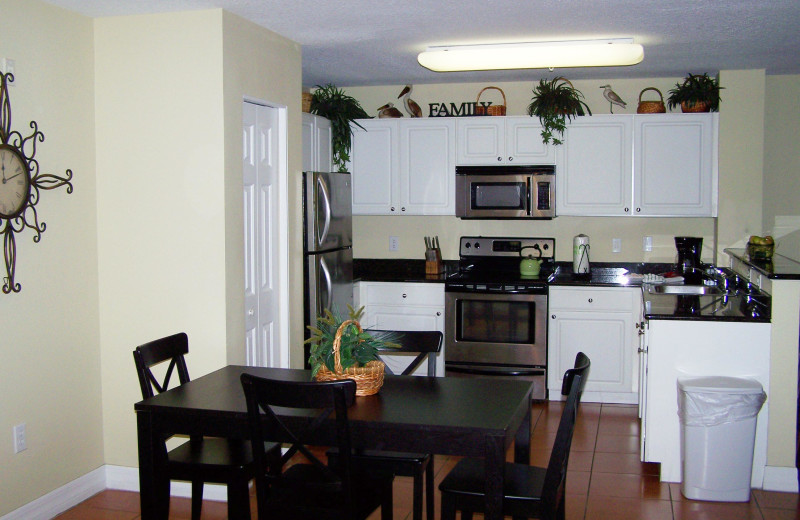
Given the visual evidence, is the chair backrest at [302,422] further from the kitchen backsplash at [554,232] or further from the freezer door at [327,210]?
the kitchen backsplash at [554,232]

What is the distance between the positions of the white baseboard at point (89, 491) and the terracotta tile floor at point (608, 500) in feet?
0.14

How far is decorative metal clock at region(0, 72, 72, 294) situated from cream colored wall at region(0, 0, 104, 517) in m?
0.04

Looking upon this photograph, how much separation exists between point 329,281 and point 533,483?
2569 mm

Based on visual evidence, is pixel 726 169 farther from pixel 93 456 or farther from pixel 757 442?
pixel 93 456

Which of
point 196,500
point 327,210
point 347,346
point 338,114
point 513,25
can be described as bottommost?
point 196,500

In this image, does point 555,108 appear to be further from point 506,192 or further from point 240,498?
point 240,498

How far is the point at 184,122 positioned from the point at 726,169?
3.90 meters

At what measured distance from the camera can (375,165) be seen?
612 centimetres

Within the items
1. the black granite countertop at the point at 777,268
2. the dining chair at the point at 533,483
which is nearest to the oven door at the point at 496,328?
the black granite countertop at the point at 777,268

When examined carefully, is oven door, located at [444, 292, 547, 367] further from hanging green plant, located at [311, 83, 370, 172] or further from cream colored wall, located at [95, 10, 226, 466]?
cream colored wall, located at [95, 10, 226, 466]

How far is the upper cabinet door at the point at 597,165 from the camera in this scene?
18.9ft

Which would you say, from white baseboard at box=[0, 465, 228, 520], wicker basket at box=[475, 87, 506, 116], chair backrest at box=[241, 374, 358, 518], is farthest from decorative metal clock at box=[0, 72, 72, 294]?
wicker basket at box=[475, 87, 506, 116]

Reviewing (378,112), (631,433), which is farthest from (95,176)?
(631,433)

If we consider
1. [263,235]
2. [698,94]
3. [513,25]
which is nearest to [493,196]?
[698,94]
